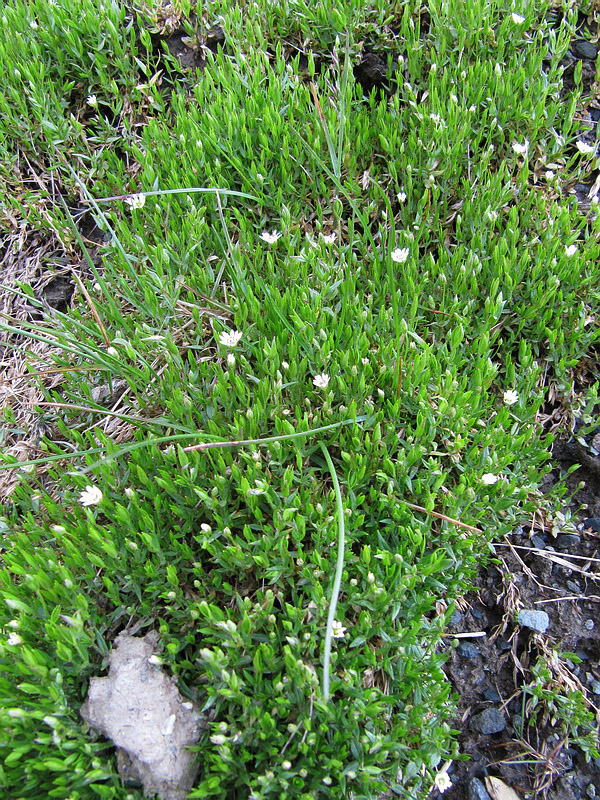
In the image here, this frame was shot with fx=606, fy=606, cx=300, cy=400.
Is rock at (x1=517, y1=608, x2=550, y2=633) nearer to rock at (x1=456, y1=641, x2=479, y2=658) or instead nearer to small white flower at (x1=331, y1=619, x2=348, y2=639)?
rock at (x1=456, y1=641, x2=479, y2=658)

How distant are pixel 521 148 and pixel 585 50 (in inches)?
46.0

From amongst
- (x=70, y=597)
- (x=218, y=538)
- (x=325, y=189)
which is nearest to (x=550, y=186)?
(x=325, y=189)

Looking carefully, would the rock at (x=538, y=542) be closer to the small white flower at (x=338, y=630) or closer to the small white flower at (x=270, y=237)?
the small white flower at (x=338, y=630)

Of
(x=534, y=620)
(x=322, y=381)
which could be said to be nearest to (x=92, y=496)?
(x=322, y=381)

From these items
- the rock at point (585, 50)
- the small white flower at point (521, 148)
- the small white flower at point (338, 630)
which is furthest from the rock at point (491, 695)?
the rock at point (585, 50)

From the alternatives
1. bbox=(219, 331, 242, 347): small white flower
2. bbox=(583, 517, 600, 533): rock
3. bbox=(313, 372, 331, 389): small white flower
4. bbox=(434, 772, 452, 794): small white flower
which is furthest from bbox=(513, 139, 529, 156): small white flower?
bbox=(434, 772, 452, 794): small white flower

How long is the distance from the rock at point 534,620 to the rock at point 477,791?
2.15 feet

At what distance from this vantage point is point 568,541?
2881 millimetres

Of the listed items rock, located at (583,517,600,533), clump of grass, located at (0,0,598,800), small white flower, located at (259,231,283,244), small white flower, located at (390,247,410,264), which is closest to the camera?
clump of grass, located at (0,0,598,800)

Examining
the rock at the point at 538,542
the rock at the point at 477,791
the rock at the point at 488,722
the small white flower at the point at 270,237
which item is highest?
the small white flower at the point at 270,237

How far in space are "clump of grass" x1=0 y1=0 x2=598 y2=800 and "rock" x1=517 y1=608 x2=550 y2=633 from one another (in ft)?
1.19

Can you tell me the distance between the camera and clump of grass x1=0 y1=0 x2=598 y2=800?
2.16m

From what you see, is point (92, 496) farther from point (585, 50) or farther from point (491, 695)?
point (585, 50)

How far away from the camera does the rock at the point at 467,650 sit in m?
2.61
